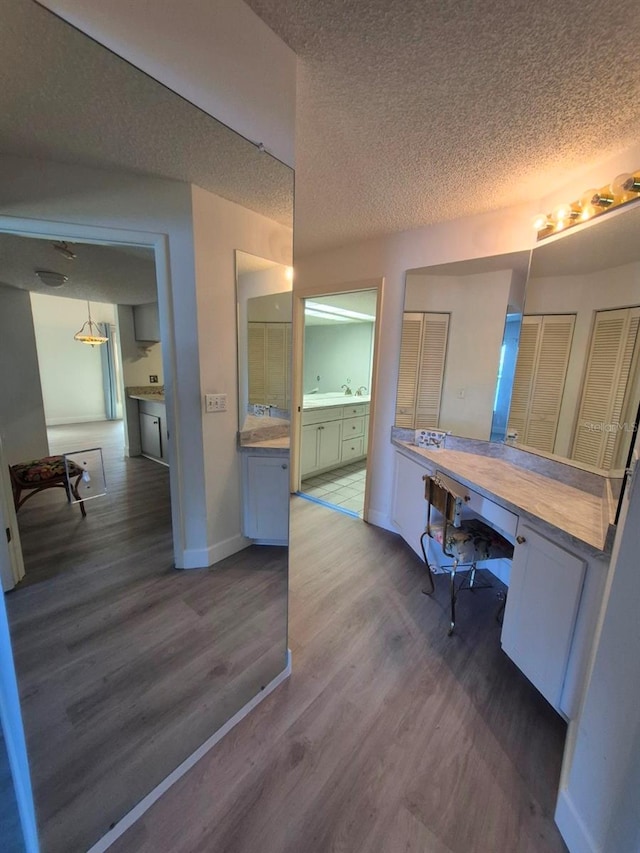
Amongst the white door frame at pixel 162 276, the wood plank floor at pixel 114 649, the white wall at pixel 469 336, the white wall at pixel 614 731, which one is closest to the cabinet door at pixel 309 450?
the white wall at pixel 469 336

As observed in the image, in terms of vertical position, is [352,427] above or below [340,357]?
below

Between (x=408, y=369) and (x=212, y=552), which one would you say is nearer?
(x=212, y=552)

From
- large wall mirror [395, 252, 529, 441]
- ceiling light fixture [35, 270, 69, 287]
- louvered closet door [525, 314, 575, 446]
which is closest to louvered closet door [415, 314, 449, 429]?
large wall mirror [395, 252, 529, 441]

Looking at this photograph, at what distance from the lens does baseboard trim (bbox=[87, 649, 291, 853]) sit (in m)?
0.94

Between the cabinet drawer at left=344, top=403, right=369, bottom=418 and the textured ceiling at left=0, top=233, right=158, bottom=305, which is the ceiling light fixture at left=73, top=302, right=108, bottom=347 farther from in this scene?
the cabinet drawer at left=344, top=403, right=369, bottom=418

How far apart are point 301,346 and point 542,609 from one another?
2.71 metres

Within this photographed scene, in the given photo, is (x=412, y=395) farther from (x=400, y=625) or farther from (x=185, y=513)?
(x=185, y=513)

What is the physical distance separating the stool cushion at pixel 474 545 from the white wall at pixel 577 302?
1.89 feet

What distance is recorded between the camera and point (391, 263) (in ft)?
8.35

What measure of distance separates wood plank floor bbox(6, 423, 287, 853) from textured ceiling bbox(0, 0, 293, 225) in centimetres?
77

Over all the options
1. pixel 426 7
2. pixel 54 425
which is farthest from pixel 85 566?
pixel 426 7

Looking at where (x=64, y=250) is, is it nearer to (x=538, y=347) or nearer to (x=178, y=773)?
(x=178, y=773)

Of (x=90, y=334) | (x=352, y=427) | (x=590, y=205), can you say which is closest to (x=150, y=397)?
(x=90, y=334)

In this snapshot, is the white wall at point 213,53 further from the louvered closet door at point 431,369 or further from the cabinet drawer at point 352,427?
the cabinet drawer at point 352,427
